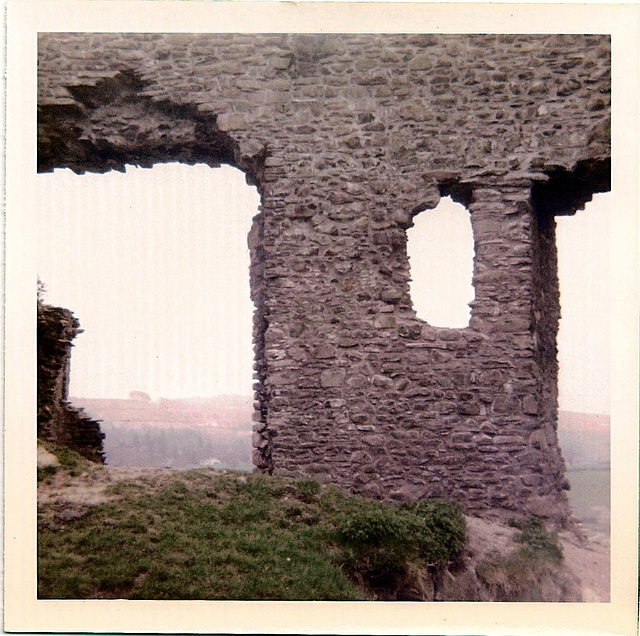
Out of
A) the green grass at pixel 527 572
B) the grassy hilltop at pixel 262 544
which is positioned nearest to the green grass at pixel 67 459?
the grassy hilltop at pixel 262 544

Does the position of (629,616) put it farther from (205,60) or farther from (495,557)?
(205,60)

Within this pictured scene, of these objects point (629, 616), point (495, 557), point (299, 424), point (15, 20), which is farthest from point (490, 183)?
point (15, 20)

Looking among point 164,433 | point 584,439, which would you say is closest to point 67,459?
point 164,433

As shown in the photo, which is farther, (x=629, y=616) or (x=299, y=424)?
(x=299, y=424)

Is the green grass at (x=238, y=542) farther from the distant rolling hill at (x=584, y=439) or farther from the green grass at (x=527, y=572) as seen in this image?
the distant rolling hill at (x=584, y=439)

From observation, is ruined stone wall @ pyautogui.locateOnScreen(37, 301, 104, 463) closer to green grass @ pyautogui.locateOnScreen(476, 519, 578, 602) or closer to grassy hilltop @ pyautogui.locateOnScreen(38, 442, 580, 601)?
grassy hilltop @ pyautogui.locateOnScreen(38, 442, 580, 601)

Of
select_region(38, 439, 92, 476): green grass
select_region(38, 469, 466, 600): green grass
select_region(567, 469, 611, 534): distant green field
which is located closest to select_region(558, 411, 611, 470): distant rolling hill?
select_region(567, 469, 611, 534): distant green field
